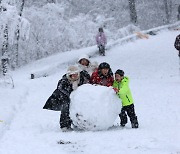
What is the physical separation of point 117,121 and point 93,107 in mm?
2188

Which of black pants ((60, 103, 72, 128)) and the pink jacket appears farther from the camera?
the pink jacket

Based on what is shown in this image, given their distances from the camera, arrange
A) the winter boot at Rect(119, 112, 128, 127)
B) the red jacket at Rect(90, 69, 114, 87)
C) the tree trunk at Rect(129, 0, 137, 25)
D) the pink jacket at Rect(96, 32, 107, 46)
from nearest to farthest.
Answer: the red jacket at Rect(90, 69, 114, 87), the winter boot at Rect(119, 112, 128, 127), the pink jacket at Rect(96, 32, 107, 46), the tree trunk at Rect(129, 0, 137, 25)

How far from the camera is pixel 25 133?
8.55m

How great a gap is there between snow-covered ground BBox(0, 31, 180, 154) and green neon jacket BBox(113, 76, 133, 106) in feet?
1.96

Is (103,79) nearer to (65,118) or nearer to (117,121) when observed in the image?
(65,118)

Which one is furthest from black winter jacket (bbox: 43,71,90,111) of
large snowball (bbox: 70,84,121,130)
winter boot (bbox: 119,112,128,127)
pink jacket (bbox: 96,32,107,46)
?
pink jacket (bbox: 96,32,107,46)

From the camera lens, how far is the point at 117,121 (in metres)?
10.3

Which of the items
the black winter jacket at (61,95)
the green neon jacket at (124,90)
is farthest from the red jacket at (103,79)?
the black winter jacket at (61,95)

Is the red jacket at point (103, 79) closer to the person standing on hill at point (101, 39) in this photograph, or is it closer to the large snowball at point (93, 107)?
the large snowball at point (93, 107)

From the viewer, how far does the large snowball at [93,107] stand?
8.27 m

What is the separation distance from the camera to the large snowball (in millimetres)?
8266

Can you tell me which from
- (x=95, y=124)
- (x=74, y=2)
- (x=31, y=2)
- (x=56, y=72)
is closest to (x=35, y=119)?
(x=95, y=124)

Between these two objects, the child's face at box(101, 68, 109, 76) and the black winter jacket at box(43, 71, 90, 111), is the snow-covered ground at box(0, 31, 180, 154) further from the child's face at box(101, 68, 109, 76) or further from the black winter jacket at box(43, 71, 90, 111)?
the child's face at box(101, 68, 109, 76)

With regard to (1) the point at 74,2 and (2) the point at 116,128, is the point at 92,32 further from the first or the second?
(2) the point at 116,128
